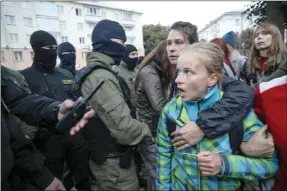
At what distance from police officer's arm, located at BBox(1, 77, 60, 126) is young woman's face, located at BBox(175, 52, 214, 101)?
976mm

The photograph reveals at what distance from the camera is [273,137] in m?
1.21

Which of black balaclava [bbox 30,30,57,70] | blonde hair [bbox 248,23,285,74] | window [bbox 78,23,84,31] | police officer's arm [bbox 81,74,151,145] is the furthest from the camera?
window [bbox 78,23,84,31]

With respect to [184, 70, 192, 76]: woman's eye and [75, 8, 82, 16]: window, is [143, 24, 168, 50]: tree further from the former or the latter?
[184, 70, 192, 76]: woman's eye

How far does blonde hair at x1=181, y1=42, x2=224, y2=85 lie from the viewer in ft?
4.48

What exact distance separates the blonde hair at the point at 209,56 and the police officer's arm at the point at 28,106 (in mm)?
1096

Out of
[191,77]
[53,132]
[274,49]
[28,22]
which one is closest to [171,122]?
[191,77]

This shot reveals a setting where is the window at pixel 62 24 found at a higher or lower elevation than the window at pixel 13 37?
higher

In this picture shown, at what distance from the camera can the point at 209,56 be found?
1379mm

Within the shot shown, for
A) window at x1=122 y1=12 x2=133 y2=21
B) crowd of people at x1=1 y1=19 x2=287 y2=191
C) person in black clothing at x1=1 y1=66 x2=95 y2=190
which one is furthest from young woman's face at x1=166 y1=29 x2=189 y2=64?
window at x1=122 y1=12 x2=133 y2=21

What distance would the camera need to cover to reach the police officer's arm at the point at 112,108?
1.83 m

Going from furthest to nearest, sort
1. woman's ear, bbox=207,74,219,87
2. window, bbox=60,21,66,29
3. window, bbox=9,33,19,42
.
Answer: window, bbox=60,21,66,29 → window, bbox=9,33,19,42 → woman's ear, bbox=207,74,219,87

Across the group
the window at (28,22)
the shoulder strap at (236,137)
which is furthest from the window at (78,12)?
the shoulder strap at (236,137)

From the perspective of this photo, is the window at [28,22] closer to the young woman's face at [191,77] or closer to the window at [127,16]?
the young woman's face at [191,77]

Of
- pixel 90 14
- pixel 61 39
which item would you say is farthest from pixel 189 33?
pixel 90 14
